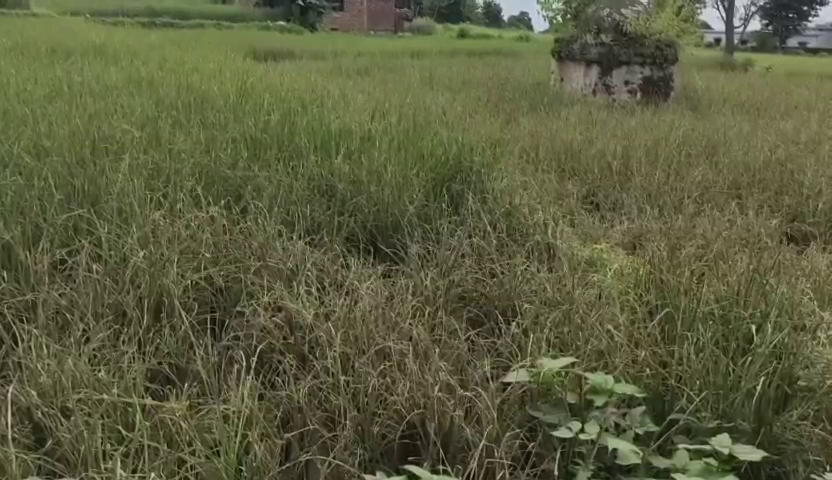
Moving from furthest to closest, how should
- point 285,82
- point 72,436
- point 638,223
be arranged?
point 285,82 < point 638,223 < point 72,436

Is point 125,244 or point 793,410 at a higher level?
point 125,244

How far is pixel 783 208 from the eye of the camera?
3.42 m

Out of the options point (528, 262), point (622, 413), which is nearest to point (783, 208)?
point (528, 262)

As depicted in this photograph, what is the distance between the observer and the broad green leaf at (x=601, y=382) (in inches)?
63.9

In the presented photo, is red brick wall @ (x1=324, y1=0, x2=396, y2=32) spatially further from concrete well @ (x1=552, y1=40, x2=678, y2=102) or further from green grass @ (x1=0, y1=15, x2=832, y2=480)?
green grass @ (x1=0, y1=15, x2=832, y2=480)

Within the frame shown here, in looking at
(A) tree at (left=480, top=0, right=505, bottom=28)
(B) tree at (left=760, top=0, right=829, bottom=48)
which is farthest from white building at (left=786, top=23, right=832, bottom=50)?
(A) tree at (left=480, top=0, right=505, bottom=28)

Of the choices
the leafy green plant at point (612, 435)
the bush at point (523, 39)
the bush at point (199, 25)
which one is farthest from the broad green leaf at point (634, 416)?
the bush at point (523, 39)

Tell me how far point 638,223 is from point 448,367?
1536 millimetres

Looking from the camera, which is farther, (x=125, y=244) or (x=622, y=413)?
(x=125, y=244)

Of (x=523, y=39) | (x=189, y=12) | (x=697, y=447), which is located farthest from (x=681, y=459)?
(x=189, y=12)

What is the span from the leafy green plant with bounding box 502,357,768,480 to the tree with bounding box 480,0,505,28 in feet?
123

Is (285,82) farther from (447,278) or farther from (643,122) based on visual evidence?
(447,278)

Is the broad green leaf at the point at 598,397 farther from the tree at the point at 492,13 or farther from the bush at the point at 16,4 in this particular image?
the tree at the point at 492,13

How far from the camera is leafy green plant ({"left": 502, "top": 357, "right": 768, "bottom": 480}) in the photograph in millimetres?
1473
